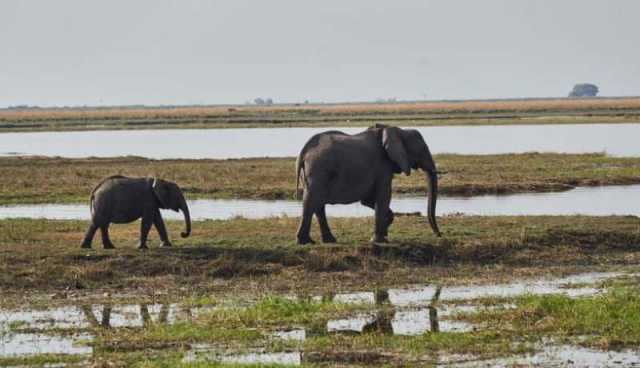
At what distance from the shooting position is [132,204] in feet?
79.8

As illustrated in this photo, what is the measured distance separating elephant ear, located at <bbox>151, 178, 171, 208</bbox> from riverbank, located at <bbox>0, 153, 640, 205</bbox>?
47.3 feet

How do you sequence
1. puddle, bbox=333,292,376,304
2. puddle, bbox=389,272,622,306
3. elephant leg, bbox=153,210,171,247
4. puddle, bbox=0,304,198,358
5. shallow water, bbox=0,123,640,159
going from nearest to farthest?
puddle, bbox=0,304,198,358
puddle, bbox=333,292,376,304
puddle, bbox=389,272,622,306
elephant leg, bbox=153,210,171,247
shallow water, bbox=0,123,640,159

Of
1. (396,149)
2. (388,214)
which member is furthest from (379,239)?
(396,149)

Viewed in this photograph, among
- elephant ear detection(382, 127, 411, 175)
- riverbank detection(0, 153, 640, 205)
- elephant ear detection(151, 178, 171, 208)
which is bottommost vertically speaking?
riverbank detection(0, 153, 640, 205)

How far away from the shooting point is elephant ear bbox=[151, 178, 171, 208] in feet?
80.0

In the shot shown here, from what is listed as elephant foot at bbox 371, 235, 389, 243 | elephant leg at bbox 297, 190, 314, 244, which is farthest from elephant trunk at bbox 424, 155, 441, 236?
elephant leg at bbox 297, 190, 314, 244

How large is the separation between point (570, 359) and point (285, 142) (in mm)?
66272

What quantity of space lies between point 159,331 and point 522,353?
196 inches

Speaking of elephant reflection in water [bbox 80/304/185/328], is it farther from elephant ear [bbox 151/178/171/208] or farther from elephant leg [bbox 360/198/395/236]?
elephant leg [bbox 360/198/395/236]

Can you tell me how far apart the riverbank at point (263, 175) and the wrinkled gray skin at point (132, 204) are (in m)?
14.3

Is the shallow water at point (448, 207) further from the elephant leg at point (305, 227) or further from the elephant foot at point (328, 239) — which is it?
the elephant leg at point (305, 227)

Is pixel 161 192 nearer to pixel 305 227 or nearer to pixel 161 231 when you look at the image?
pixel 161 231

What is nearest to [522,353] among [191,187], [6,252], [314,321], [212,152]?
[314,321]

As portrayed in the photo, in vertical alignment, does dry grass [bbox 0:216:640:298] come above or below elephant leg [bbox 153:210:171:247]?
below
